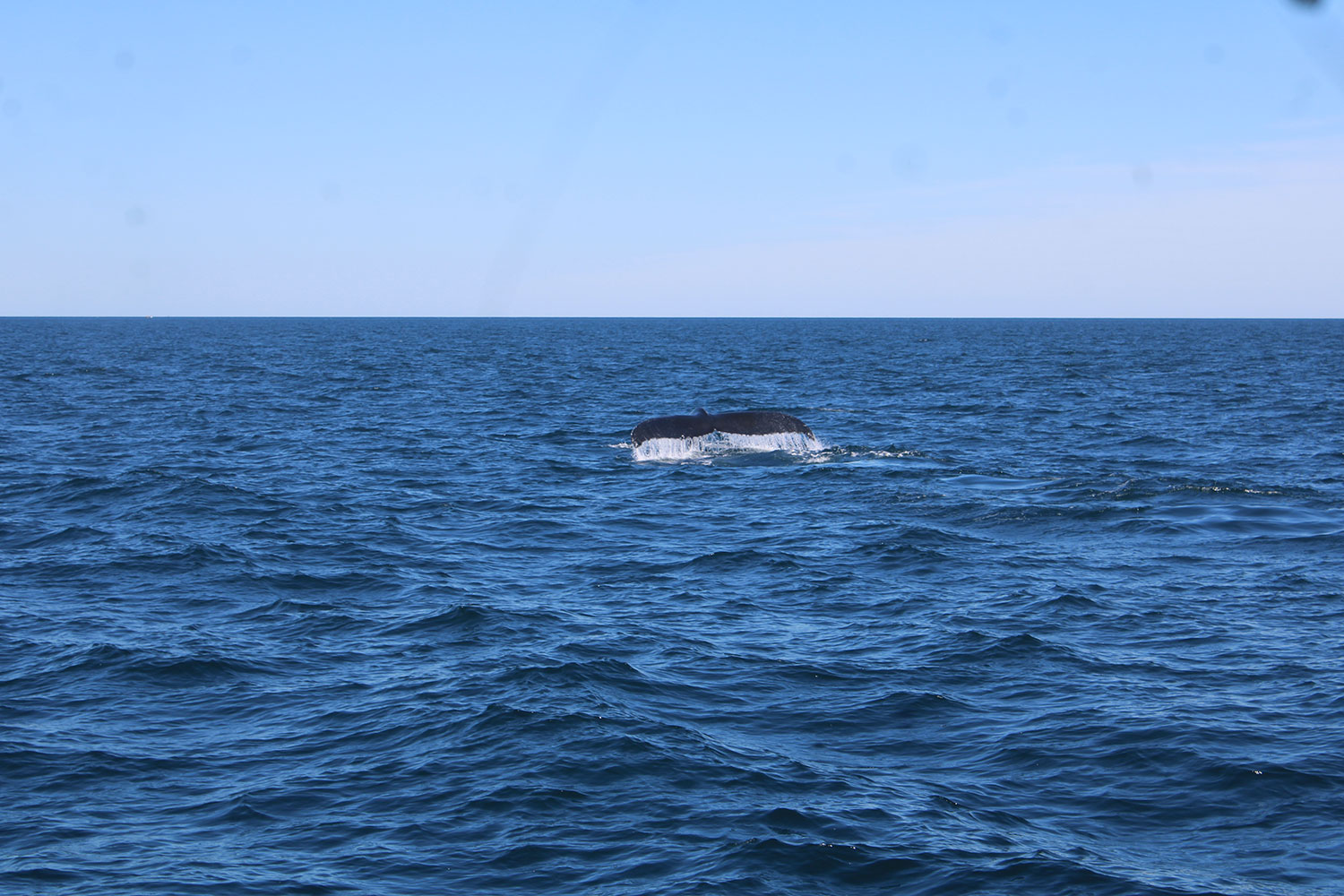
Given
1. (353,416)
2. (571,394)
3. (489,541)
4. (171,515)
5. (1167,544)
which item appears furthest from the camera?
(571,394)

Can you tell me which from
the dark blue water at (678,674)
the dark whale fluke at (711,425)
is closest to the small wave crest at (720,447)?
the dark blue water at (678,674)

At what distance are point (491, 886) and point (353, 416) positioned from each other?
4016 cm

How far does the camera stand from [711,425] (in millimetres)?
29172

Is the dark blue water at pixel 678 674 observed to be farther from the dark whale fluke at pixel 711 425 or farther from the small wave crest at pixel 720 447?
the dark whale fluke at pixel 711 425

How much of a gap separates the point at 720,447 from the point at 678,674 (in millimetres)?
20085

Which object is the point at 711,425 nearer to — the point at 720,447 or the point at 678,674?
the point at 720,447

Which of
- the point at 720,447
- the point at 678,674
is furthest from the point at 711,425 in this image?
the point at 678,674

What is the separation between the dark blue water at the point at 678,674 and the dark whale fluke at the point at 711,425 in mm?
1099

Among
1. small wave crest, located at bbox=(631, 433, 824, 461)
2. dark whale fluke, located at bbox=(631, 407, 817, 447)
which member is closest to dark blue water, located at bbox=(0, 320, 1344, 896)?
small wave crest, located at bbox=(631, 433, 824, 461)

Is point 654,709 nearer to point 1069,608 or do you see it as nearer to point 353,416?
point 1069,608

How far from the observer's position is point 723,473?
30.2 m

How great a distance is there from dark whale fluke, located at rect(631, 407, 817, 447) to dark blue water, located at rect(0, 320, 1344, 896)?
1.10m

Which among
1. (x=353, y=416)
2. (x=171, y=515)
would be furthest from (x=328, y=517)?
→ (x=353, y=416)

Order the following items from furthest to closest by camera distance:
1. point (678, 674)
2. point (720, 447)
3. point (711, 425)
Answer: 1. point (720, 447)
2. point (711, 425)
3. point (678, 674)
